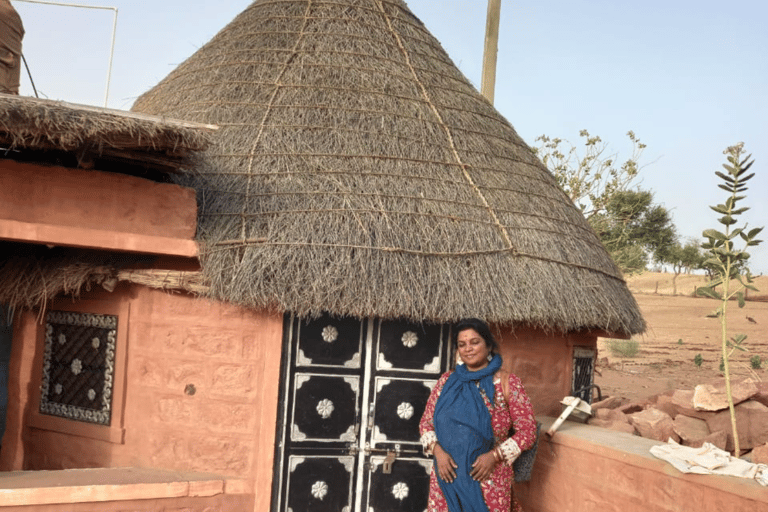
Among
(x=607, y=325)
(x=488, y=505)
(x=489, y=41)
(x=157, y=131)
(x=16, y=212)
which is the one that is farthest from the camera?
(x=489, y=41)

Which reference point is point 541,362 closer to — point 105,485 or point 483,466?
point 483,466

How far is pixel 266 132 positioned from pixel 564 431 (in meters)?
3.38

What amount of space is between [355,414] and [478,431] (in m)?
1.49

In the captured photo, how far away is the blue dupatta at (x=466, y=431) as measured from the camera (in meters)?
4.43

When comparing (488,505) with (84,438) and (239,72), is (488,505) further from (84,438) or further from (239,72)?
(239,72)

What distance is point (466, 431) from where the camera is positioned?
175 inches

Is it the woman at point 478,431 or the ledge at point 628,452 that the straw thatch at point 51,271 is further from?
the ledge at point 628,452

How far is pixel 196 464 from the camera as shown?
5.56 metres

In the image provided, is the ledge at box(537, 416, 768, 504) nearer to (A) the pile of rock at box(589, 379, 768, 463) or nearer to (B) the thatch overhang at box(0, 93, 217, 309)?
(A) the pile of rock at box(589, 379, 768, 463)

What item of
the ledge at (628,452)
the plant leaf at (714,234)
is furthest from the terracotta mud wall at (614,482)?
the plant leaf at (714,234)

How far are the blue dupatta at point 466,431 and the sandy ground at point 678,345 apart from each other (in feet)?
34.6

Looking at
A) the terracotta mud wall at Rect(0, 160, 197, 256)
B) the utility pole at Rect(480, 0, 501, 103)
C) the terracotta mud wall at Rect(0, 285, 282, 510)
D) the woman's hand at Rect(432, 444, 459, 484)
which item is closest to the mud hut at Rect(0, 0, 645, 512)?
the terracotta mud wall at Rect(0, 285, 282, 510)

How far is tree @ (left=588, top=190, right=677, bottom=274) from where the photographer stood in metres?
17.7

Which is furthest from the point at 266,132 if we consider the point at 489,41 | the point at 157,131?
the point at 489,41
